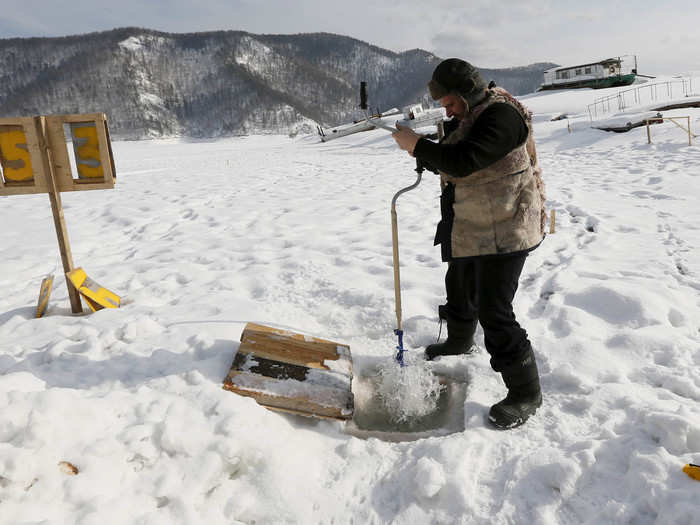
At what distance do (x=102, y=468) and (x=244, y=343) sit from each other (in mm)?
1163

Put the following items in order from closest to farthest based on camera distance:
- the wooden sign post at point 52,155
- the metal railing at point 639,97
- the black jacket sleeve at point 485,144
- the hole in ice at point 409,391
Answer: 1. the black jacket sleeve at point 485,144
2. the hole in ice at point 409,391
3. the wooden sign post at point 52,155
4. the metal railing at point 639,97

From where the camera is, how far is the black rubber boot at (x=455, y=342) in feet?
10.2

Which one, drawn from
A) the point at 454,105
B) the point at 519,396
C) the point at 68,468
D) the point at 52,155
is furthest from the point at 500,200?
the point at 52,155

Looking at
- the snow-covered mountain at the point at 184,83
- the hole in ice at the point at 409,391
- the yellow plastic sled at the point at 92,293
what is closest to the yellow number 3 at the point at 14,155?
the yellow plastic sled at the point at 92,293

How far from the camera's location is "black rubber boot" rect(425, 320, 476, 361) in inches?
123

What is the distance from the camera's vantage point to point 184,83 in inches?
5012

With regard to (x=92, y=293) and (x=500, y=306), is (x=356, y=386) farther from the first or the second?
(x=92, y=293)

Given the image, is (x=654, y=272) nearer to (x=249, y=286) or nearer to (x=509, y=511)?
(x=509, y=511)

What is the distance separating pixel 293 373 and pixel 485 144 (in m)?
1.82

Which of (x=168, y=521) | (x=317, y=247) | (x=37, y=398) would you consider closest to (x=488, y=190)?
(x=168, y=521)

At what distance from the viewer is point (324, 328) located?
12.4 feet

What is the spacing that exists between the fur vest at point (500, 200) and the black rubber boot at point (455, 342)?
86 cm

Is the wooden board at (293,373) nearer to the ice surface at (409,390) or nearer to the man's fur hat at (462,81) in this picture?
the ice surface at (409,390)

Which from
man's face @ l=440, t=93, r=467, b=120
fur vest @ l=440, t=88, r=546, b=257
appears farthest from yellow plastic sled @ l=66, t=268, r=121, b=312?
man's face @ l=440, t=93, r=467, b=120
